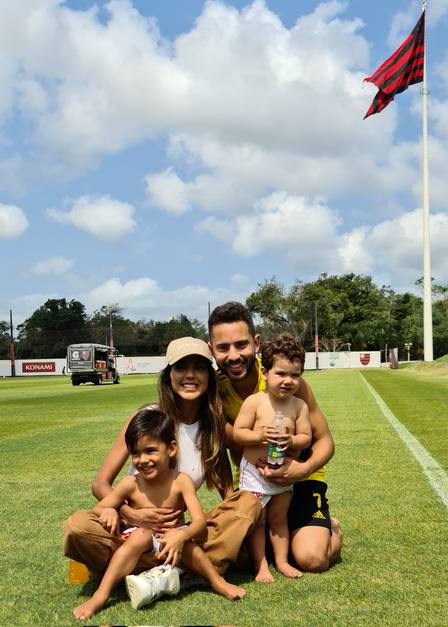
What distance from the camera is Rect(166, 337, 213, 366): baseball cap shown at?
422 centimetres

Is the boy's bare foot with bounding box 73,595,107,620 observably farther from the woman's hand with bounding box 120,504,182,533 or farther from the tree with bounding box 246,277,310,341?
the tree with bounding box 246,277,310,341

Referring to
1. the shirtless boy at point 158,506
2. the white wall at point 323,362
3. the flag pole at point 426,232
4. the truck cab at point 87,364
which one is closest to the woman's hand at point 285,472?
the shirtless boy at point 158,506

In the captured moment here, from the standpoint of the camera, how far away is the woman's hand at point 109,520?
3.80 m

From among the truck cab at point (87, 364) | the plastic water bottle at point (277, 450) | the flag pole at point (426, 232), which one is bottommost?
the truck cab at point (87, 364)

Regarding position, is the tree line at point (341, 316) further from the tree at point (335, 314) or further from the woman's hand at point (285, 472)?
the woman's hand at point (285, 472)

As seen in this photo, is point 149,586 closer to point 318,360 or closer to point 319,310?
point 318,360

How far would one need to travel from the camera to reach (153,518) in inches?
155

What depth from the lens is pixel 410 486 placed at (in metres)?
7.19

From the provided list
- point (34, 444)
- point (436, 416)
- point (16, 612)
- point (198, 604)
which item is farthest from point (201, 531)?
point (436, 416)

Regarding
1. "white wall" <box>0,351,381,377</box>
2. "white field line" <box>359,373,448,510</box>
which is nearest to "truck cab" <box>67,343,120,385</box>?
"white wall" <box>0,351,381,377</box>

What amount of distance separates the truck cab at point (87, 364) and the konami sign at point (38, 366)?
30681 millimetres

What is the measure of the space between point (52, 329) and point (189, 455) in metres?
109

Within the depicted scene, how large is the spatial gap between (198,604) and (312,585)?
696 mm

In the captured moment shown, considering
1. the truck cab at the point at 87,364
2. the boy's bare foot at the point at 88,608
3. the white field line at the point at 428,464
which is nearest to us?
the boy's bare foot at the point at 88,608
